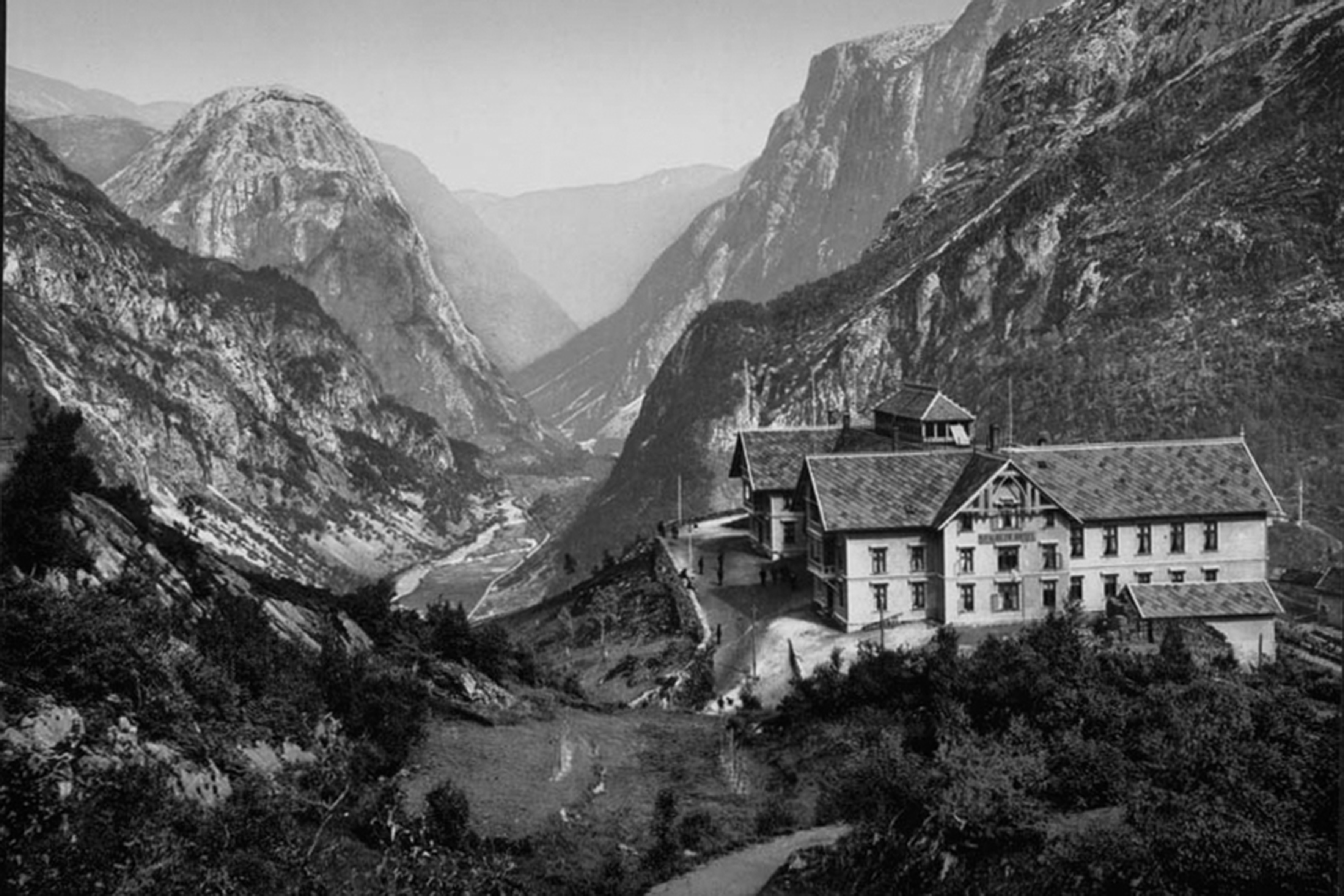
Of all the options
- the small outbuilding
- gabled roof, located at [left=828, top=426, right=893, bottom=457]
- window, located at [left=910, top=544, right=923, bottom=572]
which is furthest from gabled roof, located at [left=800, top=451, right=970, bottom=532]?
gabled roof, located at [left=828, top=426, right=893, bottom=457]

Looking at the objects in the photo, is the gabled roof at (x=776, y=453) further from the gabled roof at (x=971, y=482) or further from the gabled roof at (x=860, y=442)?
the gabled roof at (x=971, y=482)

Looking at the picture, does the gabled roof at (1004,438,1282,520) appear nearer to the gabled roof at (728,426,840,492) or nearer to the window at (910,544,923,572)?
the window at (910,544,923,572)

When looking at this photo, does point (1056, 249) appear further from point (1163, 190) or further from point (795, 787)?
point (795, 787)

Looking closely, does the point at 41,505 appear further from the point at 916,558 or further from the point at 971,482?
the point at 971,482

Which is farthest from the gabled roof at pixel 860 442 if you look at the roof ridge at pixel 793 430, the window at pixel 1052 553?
the window at pixel 1052 553

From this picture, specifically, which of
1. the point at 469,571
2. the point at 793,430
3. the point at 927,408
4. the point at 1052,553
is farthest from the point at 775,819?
the point at 469,571

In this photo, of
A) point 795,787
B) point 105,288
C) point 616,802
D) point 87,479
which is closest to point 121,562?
point 87,479
